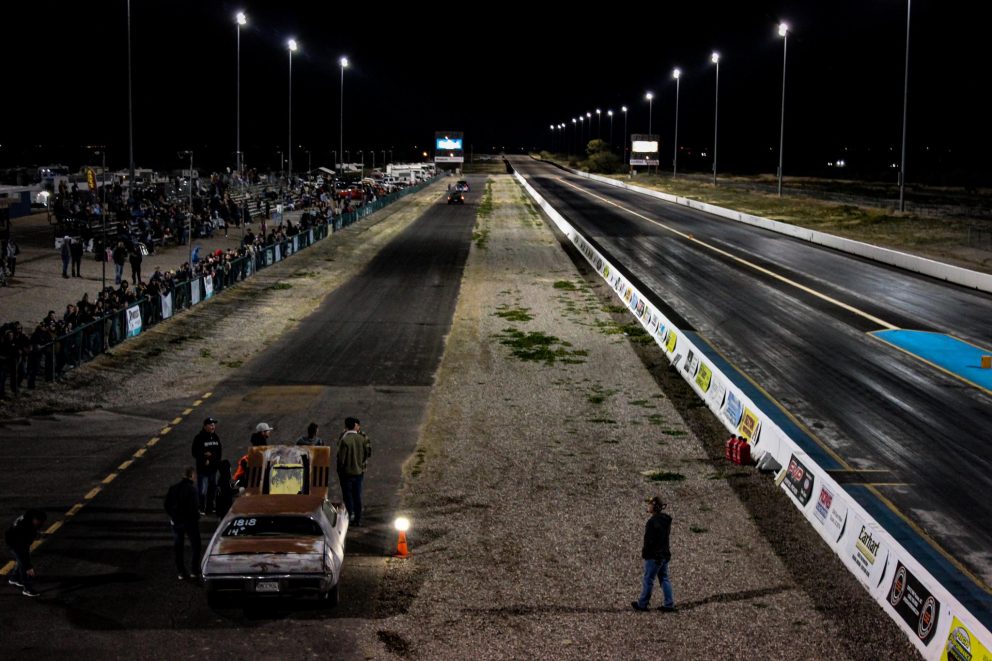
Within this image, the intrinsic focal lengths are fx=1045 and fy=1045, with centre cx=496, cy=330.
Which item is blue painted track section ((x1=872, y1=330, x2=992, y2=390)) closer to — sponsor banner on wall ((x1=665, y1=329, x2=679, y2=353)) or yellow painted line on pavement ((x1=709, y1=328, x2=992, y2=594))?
yellow painted line on pavement ((x1=709, y1=328, x2=992, y2=594))

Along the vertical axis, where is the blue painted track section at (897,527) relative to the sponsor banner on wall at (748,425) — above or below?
below

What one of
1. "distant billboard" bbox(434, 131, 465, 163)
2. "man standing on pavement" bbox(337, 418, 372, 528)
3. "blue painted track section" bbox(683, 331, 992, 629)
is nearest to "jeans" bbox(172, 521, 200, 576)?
"man standing on pavement" bbox(337, 418, 372, 528)

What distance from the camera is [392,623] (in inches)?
481

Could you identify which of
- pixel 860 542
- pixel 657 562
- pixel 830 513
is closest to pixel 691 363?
pixel 830 513

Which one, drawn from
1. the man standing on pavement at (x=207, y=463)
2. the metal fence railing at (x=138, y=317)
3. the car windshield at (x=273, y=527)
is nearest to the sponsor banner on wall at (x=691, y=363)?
the man standing on pavement at (x=207, y=463)

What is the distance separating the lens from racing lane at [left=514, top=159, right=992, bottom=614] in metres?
17.7

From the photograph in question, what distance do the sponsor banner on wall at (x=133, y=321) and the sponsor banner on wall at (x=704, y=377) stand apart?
53.1ft

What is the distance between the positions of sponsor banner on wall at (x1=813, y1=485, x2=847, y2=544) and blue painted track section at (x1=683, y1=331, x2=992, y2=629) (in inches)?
39.8

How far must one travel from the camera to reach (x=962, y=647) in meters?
10.4

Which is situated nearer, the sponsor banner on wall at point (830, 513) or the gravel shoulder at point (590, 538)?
the gravel shoulder at point (590, 538)

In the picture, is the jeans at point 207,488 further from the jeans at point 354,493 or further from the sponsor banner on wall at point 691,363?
the sponsor banner on wall at point 691,363

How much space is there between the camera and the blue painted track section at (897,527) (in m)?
13.2

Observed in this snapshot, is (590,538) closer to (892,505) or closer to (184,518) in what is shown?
(892,505)

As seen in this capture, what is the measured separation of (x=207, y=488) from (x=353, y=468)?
249 cm
